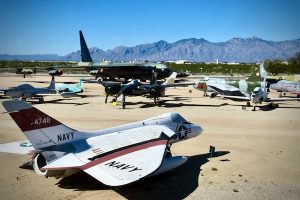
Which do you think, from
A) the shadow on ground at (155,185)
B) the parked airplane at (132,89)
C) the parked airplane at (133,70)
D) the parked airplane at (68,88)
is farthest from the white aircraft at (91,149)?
the parked airplane at (133,70)

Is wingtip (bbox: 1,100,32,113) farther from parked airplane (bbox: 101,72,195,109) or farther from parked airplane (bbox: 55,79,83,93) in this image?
parked airplane (bbox: 55,79,83,93)

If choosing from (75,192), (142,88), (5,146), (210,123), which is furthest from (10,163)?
(142,88)

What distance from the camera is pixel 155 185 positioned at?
13227 mm

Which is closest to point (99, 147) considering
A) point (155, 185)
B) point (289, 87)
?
point (155, 185)

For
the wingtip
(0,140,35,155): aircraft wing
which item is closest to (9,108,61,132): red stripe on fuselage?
the wingtip

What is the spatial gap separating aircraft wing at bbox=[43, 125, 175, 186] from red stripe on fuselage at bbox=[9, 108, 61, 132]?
1.69m

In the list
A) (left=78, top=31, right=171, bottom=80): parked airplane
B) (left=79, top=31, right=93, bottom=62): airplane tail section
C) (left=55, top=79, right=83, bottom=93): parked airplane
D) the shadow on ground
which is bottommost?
the shadow on ground

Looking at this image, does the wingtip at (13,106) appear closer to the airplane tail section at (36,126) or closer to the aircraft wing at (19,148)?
the airplane tail section at (36,126)

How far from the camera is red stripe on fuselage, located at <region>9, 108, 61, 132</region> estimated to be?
467 inches

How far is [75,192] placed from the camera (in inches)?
491

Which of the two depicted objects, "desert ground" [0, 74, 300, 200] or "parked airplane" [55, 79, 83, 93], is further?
"parked airplane" [55, 79, 83, 93]

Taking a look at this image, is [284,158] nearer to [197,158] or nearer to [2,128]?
[197,158]

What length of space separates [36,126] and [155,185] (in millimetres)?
5720

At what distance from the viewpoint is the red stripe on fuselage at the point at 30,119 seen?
38.9ft
